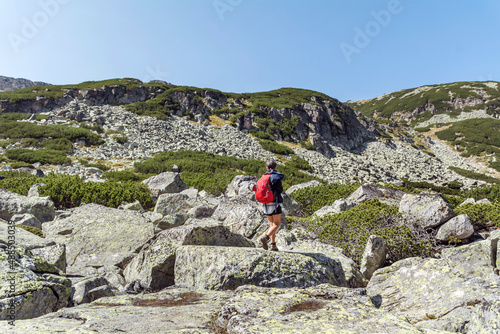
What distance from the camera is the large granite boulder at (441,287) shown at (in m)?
3.43

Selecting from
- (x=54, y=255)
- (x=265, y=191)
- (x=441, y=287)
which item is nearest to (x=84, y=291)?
(x=54, y=255)

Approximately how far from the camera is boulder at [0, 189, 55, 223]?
33.3ft

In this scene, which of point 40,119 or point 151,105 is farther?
point 151,105

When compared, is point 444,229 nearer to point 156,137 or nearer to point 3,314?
point 3,314

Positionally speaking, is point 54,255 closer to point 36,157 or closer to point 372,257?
point 372,257

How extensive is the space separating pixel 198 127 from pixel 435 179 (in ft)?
120

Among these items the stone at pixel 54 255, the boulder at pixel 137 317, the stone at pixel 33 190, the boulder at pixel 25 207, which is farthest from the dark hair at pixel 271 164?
the stone at pixel 33 190

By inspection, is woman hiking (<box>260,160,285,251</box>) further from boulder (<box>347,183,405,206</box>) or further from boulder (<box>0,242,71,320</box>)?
boulder (<box>347,183,405,206</box>)

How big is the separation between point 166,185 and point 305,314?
1550cm

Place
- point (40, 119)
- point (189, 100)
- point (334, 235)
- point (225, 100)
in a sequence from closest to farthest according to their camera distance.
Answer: point (334, 235) < point (40, 119) < point (189, 100) < point (225, 100)

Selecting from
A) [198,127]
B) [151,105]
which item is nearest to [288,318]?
[198,127]

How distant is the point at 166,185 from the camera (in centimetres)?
1731

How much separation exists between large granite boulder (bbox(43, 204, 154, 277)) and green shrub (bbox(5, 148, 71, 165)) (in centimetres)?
1914

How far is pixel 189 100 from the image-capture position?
52.3m
